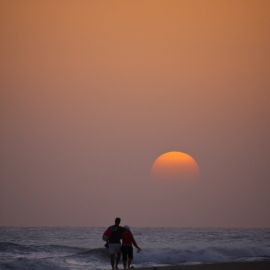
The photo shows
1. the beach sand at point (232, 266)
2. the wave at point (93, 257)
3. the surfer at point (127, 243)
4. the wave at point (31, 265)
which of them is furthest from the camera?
the wave at point (93, 257)

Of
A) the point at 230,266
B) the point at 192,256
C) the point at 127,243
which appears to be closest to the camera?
the point at 230,266

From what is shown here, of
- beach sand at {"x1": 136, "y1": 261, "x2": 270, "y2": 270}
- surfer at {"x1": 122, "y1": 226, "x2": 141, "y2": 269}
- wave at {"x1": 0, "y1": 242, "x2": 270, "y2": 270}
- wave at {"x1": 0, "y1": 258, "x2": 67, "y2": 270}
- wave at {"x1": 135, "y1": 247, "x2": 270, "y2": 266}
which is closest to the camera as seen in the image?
beach sand at {"x1": 136, "y1": 261, "x2": 270, "y2": 270}

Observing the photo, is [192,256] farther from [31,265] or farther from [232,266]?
[232,266]

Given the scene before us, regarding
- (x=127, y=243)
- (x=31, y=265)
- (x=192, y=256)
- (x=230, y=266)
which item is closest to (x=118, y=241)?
(x=127, y=243)

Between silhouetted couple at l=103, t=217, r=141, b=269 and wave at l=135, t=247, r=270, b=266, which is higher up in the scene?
wave at l=135, t=247, r=270, b=266

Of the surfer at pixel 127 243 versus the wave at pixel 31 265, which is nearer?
the surfer at pixel 127 243

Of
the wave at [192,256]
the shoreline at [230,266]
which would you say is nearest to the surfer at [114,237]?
the shoreline at [230,266]

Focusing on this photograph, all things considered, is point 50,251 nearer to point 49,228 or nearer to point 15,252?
point 15,252

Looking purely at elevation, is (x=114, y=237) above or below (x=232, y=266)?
above

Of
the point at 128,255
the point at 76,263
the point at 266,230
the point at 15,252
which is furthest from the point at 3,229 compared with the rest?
the point at 128,255

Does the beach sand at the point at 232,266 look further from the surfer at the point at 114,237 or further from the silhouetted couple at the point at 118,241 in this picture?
the surfer at the point at 114,237

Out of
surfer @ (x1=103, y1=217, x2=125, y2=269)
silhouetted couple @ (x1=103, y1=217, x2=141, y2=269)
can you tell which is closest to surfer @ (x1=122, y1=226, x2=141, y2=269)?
silhouetted couple @ (x1=103, y1=217, x2=141, y2=269)

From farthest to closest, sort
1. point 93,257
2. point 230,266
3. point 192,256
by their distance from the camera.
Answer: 1. point 192,256
2. point 93,257
3. point 230,266

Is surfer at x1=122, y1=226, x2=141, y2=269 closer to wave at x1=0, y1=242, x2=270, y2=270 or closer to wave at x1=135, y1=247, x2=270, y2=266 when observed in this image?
wave at x1=0, y1=242, x2=270, y2=270
